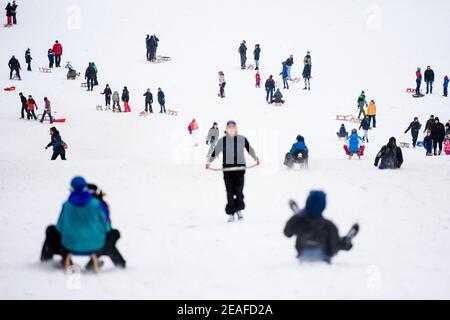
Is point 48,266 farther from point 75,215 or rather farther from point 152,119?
point 152,119

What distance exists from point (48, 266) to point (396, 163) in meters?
11.0

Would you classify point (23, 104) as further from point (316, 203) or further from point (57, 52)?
point (316, 203)

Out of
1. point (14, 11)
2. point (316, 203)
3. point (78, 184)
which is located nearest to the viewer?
point (78, 184)

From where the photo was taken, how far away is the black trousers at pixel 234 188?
9.03 metres

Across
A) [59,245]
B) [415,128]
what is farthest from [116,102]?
[59,245]

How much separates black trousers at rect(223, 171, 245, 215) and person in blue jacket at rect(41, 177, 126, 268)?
2795 millimetres

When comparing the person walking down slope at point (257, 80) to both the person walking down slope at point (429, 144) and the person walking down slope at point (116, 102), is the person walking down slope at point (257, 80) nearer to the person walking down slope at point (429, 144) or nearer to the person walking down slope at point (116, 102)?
the person walking down slope at point (116, 102)

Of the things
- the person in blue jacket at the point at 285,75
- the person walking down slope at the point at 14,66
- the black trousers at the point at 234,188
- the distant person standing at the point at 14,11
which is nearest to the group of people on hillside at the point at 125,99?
the person walking down slope at the point at 14,66

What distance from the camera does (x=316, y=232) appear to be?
21.0ft

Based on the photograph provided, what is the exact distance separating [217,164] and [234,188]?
30.0ft

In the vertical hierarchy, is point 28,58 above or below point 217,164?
above

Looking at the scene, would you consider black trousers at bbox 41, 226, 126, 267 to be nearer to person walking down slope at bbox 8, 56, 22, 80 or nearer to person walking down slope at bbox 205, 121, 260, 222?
person walking down slope at bbox 205, 121, 260, 222

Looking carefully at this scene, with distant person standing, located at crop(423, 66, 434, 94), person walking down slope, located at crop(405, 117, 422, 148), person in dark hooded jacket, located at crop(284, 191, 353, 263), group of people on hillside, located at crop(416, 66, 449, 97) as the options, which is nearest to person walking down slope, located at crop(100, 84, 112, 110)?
person walking down slope, located at crop(405, 117, 422, 148)

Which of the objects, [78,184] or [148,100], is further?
[148,100]
